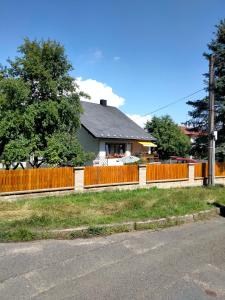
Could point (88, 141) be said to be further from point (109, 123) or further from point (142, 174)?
point (142, 174)

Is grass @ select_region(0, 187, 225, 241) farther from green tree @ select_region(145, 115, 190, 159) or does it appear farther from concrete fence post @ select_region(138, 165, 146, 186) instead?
green tree @ select_region(145, 115, 190, 159)

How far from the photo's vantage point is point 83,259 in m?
6.50

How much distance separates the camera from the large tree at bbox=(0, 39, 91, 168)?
46.4 feet

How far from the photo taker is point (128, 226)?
902cm

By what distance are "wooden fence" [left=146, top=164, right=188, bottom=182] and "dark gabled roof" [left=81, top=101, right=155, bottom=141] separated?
9.50m

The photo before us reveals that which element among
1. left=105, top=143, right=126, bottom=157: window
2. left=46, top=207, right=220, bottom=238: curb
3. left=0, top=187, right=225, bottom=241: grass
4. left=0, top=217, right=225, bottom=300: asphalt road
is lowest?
left=0, top=217, right=225, bottom=300: asphalt road

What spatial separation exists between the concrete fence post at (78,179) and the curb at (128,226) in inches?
214

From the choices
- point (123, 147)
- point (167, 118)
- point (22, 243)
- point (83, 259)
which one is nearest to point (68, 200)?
point (22, 243)

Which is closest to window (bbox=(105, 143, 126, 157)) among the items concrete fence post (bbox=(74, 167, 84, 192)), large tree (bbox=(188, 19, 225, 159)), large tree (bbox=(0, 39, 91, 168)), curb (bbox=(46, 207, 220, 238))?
large tree (bbox=(188, 19, 225, 159))

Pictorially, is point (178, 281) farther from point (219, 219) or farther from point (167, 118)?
point (167, 118)

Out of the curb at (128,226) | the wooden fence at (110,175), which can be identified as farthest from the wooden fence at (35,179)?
the curb at (128,226)

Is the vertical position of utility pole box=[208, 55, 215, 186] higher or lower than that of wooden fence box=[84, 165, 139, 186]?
higher

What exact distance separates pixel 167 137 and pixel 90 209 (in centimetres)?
2687

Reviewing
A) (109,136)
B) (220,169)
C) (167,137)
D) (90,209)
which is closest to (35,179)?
(90,209)
